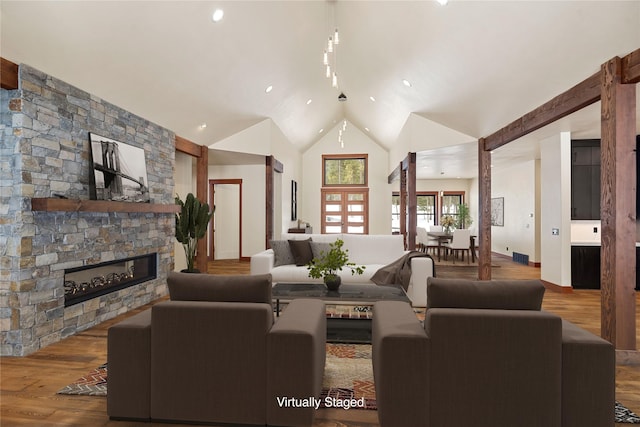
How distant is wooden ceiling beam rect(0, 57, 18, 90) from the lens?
103 inches

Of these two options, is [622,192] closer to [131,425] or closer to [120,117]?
[131,425]

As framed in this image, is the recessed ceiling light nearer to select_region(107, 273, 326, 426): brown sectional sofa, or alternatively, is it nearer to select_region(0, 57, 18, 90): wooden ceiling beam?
select_region(0, 57, 18, 90): wooden ceiling beam

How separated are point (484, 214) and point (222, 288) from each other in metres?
5.16

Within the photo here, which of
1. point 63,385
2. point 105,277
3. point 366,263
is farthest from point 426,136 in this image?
point 63,385

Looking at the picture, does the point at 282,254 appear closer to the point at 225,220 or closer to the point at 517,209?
the point at 225,220

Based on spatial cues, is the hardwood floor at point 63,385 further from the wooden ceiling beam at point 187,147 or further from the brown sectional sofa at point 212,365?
the wooden ceiling beam at point 187,147

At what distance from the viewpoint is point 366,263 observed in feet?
16.3

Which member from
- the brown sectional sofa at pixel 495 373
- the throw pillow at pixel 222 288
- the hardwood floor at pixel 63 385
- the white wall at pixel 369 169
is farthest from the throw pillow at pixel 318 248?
the white wall at pixel 369 169

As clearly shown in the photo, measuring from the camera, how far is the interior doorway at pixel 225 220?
8.56 m

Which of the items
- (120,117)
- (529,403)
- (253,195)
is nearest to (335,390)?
(529,403)

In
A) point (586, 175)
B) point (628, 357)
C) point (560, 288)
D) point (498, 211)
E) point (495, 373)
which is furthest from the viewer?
point (498, 211)

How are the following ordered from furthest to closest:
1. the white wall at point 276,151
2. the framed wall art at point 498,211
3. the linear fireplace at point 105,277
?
the framed wall art at point 498,211, the white wall at point 276,151, the linear fireplace at point 105,277

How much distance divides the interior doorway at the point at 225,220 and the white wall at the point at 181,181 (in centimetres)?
198

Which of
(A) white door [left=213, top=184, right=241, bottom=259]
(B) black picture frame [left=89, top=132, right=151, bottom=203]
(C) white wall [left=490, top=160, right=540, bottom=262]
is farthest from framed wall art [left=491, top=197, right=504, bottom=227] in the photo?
(B) black picture frame [left=89, top=132, right=151, bottom=203]
